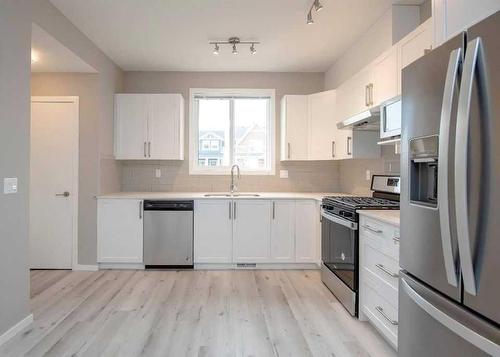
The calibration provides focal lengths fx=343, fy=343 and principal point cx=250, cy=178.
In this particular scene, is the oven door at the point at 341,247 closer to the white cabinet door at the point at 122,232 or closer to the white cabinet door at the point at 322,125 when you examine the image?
the white cabinet door at the point at 322,125

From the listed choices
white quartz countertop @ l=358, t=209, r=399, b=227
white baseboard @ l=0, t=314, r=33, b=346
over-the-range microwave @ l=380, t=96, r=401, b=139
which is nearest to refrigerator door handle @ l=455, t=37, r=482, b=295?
white quartz countertop @ l=358, t=209, r=399, b=227

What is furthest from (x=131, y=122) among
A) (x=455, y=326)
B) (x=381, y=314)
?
(x=455, y=326)

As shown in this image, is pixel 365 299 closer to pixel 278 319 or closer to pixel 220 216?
pixel 278 319

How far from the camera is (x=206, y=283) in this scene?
3.67m

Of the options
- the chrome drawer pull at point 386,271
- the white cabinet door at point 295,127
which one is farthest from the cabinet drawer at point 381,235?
the white cabinet door at point 295,127

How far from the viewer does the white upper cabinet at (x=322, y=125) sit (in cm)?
425

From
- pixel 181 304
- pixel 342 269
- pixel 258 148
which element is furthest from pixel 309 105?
pixel 181 304

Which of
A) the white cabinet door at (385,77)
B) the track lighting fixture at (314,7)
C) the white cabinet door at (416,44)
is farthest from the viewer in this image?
the track lighting fixture at (314,7)

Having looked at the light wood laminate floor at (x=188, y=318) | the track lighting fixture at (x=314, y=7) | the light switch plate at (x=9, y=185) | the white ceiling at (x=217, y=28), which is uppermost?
the white ceiling at (x=217, y=28)

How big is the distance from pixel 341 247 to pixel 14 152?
2702mm

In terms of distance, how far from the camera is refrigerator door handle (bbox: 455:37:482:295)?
109cm

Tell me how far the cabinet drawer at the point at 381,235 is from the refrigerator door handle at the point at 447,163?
965 mm

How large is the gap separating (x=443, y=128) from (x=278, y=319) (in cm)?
209

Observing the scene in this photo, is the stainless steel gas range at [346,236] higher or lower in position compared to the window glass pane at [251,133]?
lower
